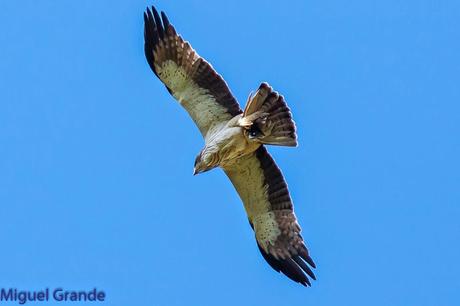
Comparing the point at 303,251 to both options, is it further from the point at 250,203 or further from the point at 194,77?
the point at 194,77

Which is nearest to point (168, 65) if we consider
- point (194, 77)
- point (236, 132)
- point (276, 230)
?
point (194, 77)

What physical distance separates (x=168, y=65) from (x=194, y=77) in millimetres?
323

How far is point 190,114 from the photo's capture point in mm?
12250

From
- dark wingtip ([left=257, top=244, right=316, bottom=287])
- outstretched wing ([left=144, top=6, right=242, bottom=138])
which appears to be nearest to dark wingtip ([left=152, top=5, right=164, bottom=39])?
outstretched wing ([left=144, top=6, right=242, bottom=138])

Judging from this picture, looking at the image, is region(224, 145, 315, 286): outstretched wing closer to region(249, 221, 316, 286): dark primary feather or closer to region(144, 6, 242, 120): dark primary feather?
→ region(249, 221, 316, 286): dark primary feather

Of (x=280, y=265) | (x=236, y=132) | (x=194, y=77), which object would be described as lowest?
(x=280, y=265)

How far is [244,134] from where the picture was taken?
11.7m

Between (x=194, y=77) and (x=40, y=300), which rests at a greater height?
(x=194, y=77)

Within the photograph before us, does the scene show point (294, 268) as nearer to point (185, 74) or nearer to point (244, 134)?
point (244, 134)

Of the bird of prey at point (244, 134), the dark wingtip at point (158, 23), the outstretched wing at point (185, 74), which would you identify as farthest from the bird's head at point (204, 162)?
the dark wingtip at point (158, 23)

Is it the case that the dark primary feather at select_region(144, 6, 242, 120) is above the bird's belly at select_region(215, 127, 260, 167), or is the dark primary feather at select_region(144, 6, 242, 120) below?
above

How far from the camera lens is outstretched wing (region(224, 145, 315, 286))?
40.3 ft

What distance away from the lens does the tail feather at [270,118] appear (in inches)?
452

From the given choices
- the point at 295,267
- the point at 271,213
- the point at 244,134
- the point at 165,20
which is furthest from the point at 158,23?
the point at 295,267
